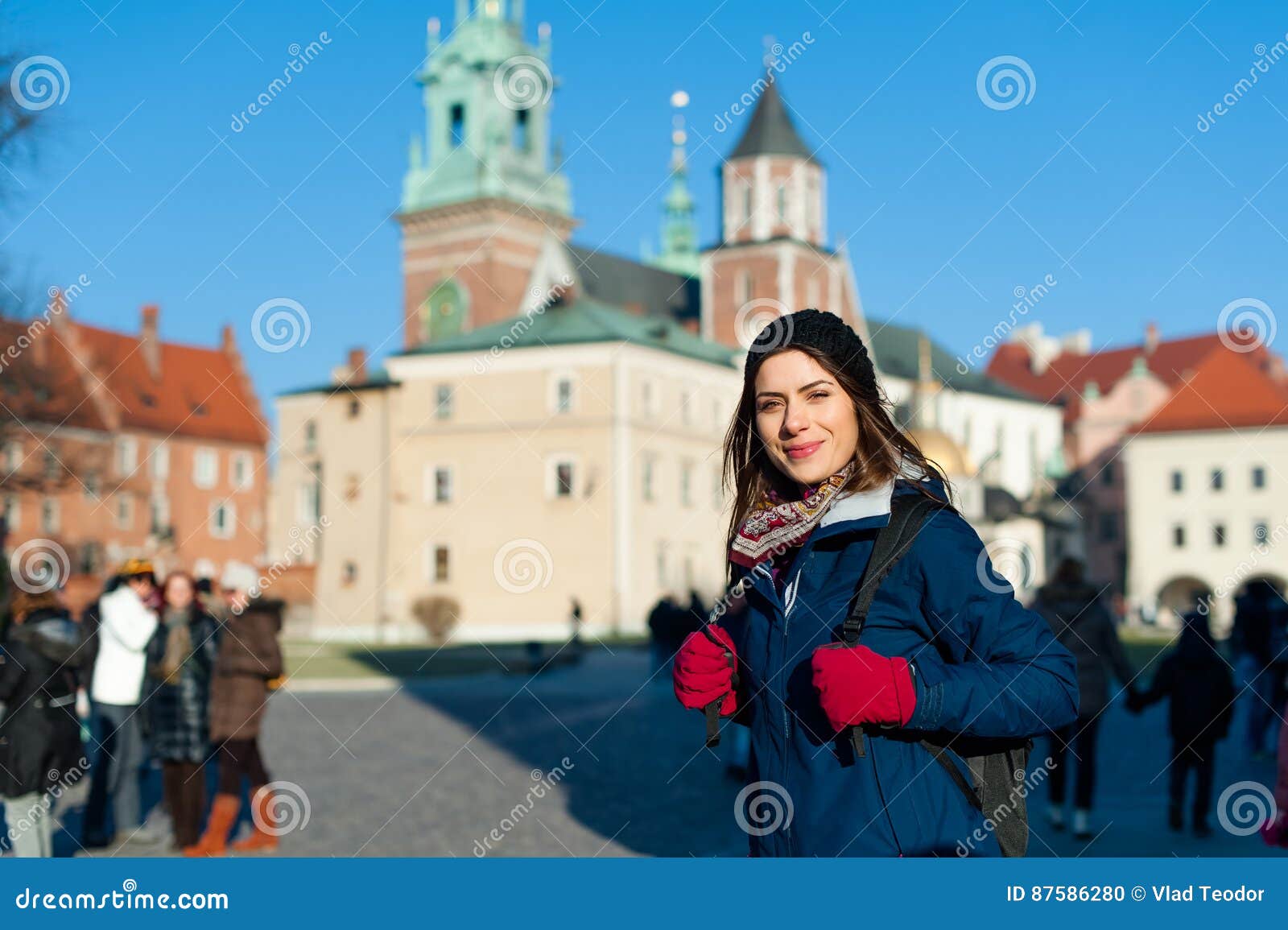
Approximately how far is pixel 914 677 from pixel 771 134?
68.1 metres

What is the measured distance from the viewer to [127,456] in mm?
68125

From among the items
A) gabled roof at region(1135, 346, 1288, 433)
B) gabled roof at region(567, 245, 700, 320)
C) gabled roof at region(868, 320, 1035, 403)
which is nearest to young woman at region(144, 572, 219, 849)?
gabled roof at region(567, 245, 700, 320)

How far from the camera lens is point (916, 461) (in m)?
2.85

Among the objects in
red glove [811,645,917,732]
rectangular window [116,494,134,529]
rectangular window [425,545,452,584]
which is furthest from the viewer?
rectangular window [116,494,134,529]

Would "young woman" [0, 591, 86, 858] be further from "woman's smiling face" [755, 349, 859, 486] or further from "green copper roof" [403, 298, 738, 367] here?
"green copper roof" [403, 298, 738, 367]

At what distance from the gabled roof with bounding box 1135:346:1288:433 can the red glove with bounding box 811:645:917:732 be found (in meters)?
75.8

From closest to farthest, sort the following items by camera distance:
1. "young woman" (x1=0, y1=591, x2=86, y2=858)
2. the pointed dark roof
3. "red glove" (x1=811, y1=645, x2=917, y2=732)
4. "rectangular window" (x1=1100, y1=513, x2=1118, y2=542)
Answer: "red glove" (x1=811, y1=645, x2=917, y2=732), "young woman" (x1=0, y1=591, x2=86, y2=858), the pointed dark roof, "rectangular window" (x1=1100, y1=513, x2=1118, y2=542)

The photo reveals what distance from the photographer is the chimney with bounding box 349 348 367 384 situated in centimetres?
6619

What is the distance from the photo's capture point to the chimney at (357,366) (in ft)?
217

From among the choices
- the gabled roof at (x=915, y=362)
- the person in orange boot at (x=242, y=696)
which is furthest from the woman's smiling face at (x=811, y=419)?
the gabled roof at (x=915, y=362)

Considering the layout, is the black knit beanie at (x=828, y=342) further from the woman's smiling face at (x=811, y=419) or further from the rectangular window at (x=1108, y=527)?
the rectangular window at (x=1108, y=527)
